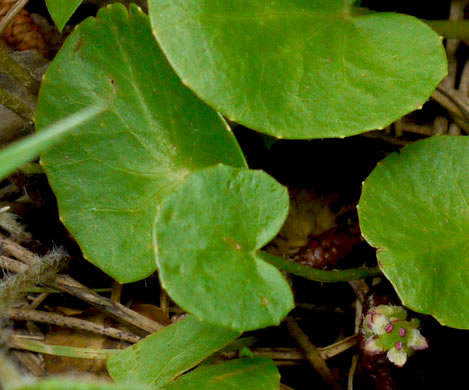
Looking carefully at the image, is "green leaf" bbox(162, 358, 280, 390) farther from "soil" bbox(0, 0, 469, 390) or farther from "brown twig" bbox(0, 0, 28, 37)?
"brown twig" bbox(0, 0, 28, 37)

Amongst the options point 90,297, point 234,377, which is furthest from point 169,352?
point 90,297

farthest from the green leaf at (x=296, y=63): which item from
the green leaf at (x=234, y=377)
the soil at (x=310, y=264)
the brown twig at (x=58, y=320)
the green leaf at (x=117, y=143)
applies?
the brown twig at (x=58, y=320)

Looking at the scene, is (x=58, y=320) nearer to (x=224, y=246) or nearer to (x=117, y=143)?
(x=117, y=143)

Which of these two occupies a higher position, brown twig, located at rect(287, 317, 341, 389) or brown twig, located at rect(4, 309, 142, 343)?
brown twig, located at rect(4, 309, 142, 343)

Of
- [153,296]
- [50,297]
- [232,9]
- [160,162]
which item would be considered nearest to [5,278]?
[50,297]

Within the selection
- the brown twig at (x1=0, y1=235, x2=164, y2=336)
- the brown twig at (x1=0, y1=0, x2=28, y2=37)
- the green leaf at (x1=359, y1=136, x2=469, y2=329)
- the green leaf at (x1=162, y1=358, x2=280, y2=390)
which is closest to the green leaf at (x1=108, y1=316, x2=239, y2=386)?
the green leaf at (x1=162, y1=358, x2=280, y2=390)

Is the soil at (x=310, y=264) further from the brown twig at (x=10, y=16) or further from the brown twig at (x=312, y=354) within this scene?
the brown twig at (x=10, y=16)
